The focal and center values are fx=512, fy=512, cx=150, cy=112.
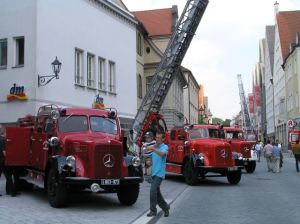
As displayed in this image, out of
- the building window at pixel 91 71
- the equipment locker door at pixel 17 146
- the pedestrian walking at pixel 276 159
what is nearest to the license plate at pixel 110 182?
the equipment locker door at pixel 17 146

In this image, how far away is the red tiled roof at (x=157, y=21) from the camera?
5288cm

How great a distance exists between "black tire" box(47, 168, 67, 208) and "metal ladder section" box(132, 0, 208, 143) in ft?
41.6

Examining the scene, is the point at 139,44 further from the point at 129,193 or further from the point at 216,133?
the point at 129,193

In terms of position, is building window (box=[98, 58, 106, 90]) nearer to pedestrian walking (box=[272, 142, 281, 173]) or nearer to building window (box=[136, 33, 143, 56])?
building window (box=[136, 33, 143, 56])

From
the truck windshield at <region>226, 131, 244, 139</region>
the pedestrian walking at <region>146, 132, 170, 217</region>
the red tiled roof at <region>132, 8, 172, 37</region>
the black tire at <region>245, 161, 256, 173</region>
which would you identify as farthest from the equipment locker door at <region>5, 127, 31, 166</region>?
the red tiled roof at <region>132, 8, 172, 37</region>

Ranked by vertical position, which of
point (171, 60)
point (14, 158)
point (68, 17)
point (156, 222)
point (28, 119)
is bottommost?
point (156, 222)

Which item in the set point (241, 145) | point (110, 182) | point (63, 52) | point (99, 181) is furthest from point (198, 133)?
point (63, 52)

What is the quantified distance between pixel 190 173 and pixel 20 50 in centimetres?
1085

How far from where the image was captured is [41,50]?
936 inches

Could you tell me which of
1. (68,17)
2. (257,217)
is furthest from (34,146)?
(68,17)

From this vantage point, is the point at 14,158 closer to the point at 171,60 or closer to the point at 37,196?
the point at 37,196

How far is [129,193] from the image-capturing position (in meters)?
12.5

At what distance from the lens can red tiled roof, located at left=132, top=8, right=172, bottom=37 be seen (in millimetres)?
52875

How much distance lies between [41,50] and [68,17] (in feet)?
10.9
